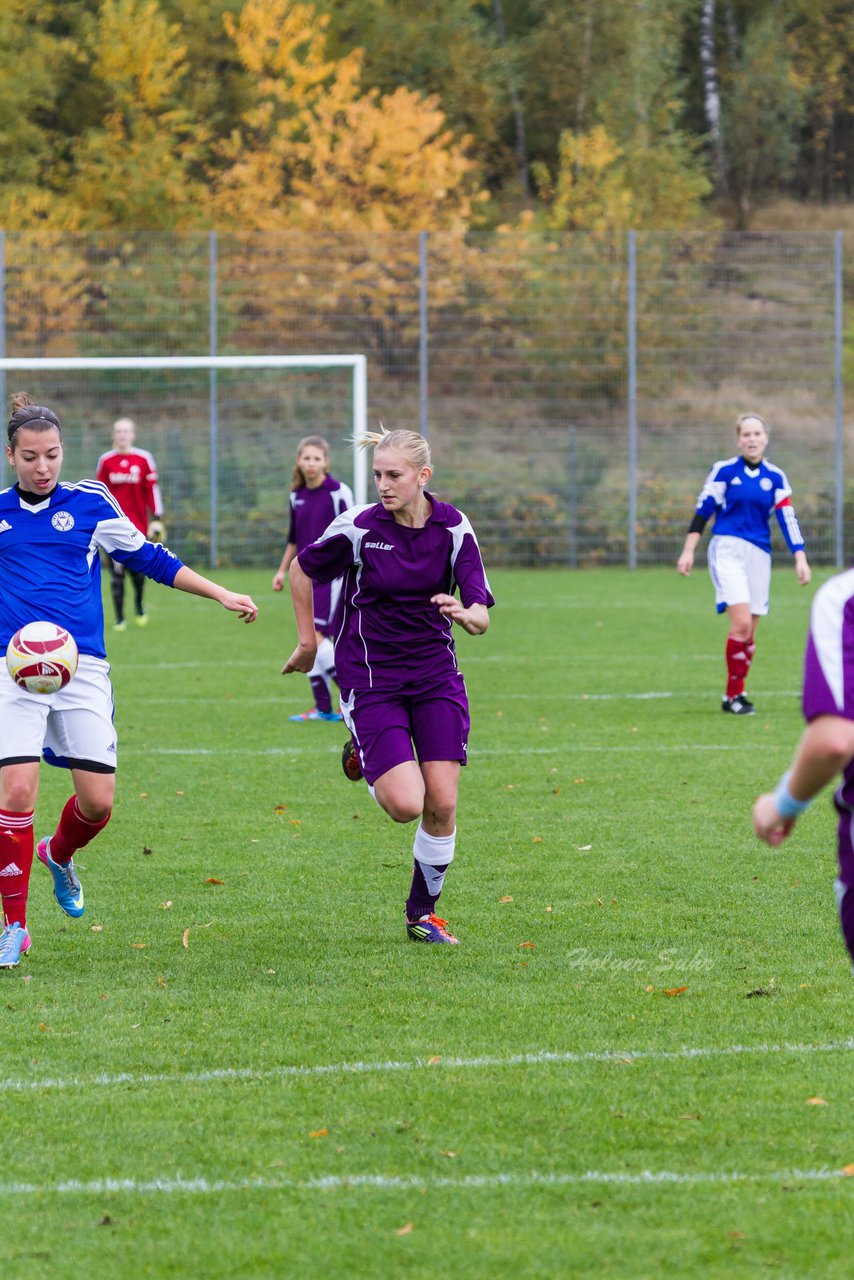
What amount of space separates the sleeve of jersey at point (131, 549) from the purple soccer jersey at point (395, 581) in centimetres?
49

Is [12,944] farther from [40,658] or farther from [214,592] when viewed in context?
[214,592]

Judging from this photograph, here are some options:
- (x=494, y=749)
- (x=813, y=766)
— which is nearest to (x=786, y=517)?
(x=494, y=749)

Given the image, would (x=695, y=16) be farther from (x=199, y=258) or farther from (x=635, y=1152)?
(x=635, y=1152)

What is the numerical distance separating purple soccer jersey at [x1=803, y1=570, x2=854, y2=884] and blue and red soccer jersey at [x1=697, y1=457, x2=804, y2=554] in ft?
28.9

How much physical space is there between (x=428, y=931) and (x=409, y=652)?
1012 millimetres

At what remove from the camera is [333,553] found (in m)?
5.96

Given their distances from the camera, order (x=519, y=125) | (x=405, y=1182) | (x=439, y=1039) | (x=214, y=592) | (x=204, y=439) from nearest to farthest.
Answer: (x=405, y=1182) < (x=439, y=1039) < (x=214, y=592) < (x=204, y=439) < (x=519, y=125)

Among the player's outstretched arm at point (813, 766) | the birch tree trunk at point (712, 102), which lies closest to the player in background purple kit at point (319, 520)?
the player's outstretched arm at point (813, 766)

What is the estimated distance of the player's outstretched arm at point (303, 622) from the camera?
5980mm

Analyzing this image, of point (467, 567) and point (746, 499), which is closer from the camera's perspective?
point (467, 567)

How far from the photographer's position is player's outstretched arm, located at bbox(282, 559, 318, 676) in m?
5.98

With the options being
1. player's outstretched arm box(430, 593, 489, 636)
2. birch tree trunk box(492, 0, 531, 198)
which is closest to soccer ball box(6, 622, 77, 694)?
player's outstretched arm box(430, 593, 489, 636)

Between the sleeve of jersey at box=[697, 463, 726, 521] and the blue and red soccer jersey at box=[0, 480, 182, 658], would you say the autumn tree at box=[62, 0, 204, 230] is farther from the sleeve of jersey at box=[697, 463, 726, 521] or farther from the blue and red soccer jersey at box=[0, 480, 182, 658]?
the blue and red soccer jersey at box=[0, 480, 182, 658]

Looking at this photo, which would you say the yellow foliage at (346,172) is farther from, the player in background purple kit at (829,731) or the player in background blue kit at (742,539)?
the player in background purple kit at (829,731)
